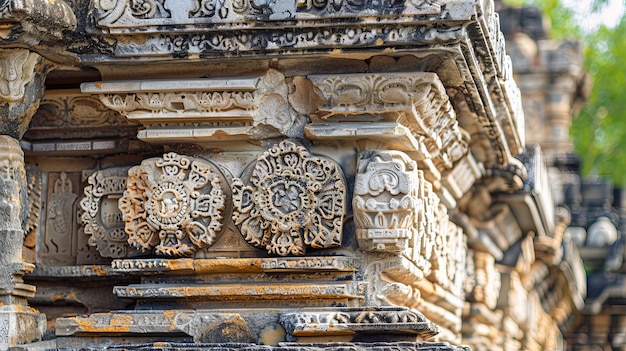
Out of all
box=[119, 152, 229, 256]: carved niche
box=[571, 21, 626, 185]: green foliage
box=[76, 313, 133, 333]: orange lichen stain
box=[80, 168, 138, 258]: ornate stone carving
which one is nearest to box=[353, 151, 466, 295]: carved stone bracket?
box=[119, 152, 229, 256]: carved niche

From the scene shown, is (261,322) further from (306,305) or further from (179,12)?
(179,12)

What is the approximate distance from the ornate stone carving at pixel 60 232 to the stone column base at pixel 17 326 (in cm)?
48

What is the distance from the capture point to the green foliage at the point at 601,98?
91.7 ft

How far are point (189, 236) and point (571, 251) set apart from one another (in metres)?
7.25

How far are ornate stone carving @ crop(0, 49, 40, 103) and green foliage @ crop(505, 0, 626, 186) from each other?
23.6 meters

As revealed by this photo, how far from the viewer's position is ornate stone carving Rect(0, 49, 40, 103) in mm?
4926

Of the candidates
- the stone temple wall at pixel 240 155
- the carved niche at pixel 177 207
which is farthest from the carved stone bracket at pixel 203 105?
the carved niche at pixel 177 207

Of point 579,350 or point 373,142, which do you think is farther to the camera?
point 579,350

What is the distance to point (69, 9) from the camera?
497 cm

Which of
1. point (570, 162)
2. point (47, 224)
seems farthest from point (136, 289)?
point (570, 162)

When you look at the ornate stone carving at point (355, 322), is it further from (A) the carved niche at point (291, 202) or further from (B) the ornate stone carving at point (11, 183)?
(B) the ornate stone carving at point (11, 183)

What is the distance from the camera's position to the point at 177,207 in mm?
5145

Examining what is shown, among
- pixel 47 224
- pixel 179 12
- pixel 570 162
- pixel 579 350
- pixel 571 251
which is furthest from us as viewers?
pixel 570 162

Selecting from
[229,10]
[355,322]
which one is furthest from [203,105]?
[355,322]
